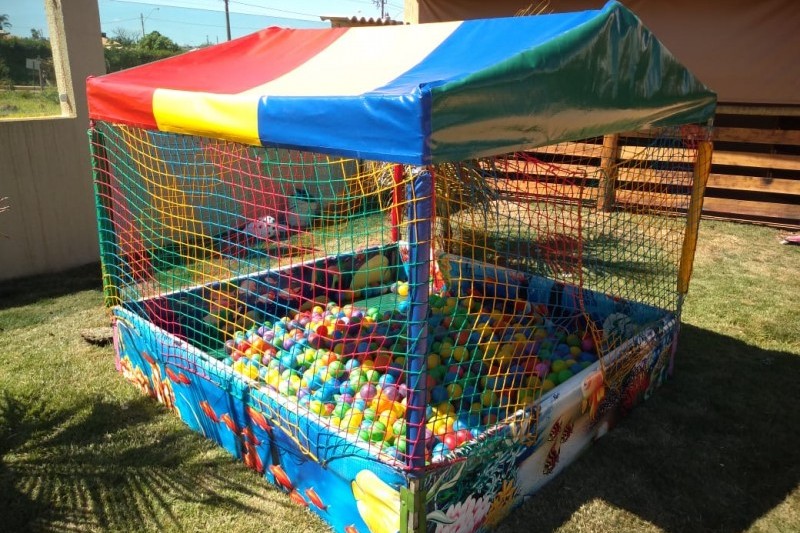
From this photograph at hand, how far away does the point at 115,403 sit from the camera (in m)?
3.73

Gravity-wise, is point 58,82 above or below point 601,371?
above

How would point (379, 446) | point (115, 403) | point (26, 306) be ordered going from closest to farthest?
1. point (379, 446)
2. point (115, 403)
3. point (26, 306)

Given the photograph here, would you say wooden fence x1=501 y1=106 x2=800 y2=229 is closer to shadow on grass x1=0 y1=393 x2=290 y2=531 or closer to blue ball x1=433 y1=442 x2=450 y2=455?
blue ball x1=433 y1=442 x2=450 y2=455

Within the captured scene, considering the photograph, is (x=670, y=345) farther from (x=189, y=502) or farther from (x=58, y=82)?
(x=58, y=82)

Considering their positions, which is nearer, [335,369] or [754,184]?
[335,369]

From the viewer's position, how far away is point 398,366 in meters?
3.82

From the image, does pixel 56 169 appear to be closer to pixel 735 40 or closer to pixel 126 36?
pixel 735 40

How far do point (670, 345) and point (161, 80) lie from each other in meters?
3.52

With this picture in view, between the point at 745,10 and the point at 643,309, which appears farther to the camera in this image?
the point at 745,10

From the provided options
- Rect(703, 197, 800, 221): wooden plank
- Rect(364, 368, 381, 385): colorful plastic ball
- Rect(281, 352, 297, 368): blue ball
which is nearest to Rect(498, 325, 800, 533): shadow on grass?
Rect(364, 368, 381, 385): colorful plastic ball

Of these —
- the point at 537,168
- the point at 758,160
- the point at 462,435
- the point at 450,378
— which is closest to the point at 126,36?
the point at 537,168

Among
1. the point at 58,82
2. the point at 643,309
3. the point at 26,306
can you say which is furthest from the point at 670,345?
the point at 58,82

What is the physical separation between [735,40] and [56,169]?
8.47 metres

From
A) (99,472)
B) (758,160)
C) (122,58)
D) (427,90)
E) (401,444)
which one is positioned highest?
(122,58)
